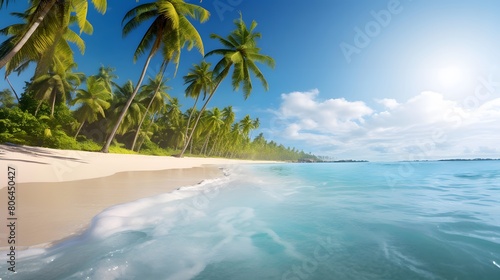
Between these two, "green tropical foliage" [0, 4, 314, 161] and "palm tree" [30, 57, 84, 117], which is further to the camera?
"palm tree" [30, 57, 84, 117]

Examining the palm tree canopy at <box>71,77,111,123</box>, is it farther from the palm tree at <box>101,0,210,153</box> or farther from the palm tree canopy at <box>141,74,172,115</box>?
the palm tree at <box>101,0,210,153</box>

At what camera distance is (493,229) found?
13.8 ft

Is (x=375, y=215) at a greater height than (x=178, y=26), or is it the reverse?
(x=178, y=26)

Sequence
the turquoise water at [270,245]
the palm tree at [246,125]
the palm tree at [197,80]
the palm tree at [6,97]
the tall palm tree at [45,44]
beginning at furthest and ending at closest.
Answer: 1. the palm tree at [246,125]
2. the palm tree at [6,97]
3. the palm tree at [197,80]
4. the tall palm tree at [45,44]
5. the turquoise water at [270,245]

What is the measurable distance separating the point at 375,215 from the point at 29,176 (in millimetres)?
10026

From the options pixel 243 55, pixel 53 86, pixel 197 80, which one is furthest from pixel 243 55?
pixel 53 86

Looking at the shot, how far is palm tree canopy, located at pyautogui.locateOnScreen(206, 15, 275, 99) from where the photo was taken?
22.2 meters

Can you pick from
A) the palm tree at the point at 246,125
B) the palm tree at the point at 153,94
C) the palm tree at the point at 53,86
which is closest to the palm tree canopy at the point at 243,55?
the palm tree at the point at 153,94

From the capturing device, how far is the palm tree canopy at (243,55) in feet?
72.9

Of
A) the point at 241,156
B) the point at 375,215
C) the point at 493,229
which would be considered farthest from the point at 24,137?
the point at 241,156

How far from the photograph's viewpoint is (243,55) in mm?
22703

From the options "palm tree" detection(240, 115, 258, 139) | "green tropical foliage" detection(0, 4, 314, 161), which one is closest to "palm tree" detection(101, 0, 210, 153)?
"green tropical foliage" detection(0, 4, 314, 161)

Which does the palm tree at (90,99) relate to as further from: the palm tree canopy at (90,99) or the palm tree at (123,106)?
the palm tree at (123,106)

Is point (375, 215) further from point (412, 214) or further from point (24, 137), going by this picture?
point (24, 137)
